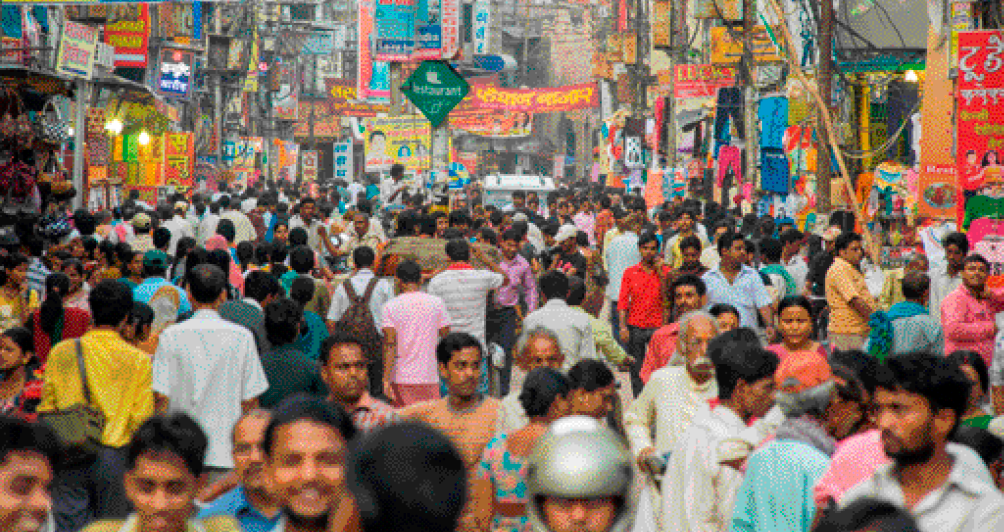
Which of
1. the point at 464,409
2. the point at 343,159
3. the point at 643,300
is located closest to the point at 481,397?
the point at 464,409

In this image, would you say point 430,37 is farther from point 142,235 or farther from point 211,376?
point 211,376

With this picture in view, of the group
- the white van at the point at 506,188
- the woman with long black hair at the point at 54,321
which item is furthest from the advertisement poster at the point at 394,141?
the woman with long black hair at the point at 54,321

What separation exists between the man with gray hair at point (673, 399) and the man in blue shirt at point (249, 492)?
2.08m

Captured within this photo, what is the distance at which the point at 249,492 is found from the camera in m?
4.05

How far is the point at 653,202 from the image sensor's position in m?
35.1

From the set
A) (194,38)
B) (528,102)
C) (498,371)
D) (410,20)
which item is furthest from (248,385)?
(528,102)

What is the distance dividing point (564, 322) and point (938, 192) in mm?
8403

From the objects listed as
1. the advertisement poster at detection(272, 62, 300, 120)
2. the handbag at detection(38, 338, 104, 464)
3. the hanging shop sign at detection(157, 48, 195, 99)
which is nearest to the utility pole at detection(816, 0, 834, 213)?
the handbag at detection(38, 338, 104, 464)

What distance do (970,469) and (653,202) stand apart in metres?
31.5

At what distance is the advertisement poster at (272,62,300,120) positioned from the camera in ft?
209

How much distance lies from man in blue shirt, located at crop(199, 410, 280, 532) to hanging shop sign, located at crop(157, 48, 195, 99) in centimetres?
3065

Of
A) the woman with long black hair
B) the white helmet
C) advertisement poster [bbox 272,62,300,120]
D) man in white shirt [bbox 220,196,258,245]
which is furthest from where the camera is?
advertisement poster [bbox 272,62,300,120]

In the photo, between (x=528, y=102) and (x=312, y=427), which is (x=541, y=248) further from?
(x=528, y=102)

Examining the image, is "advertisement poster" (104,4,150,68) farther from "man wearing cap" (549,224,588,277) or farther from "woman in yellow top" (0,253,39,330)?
"woman in yellow top" (0,253,39,330)
